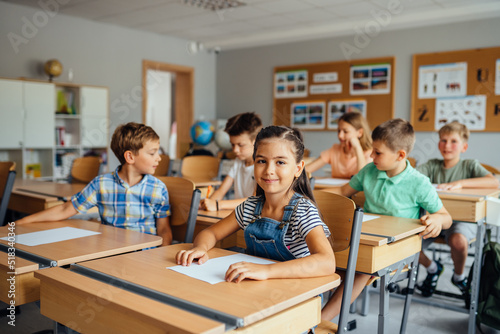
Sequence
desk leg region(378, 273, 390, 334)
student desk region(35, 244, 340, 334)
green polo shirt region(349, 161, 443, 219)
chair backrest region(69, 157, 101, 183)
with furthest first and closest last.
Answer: chair backrest region(69, 157, 101, 183)
green polo shirt region(349, 161, 443, 219)
desk leg region(378, 273, 390, 334)
student desk region(35, 244, 340, 334)

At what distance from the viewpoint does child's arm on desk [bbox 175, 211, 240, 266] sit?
126 cm

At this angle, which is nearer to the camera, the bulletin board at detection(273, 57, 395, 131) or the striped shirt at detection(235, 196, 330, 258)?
the striped shirt at detection(235, 196, 330, 258)

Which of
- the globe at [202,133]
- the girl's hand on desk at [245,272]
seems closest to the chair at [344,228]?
the girl's hand on desk at [245,272]

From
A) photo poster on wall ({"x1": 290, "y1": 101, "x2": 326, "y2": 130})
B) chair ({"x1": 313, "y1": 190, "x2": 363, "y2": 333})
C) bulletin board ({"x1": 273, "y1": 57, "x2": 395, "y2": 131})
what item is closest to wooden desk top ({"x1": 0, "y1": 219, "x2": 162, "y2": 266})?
chair ({"x1": 313, "y1": 190, "x2": 363, "y2": 333})

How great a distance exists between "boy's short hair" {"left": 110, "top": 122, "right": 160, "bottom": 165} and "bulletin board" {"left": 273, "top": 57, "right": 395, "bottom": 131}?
485 centimetres

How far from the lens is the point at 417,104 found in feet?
19.8

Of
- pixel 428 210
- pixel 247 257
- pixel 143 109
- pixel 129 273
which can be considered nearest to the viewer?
pixel 129 273

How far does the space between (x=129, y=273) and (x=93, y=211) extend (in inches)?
55.6

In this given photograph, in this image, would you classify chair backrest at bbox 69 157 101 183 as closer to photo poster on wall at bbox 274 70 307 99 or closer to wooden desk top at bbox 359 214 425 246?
wooden desk top at bbox 359 214 425 246

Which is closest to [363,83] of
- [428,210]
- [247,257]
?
[428,210]

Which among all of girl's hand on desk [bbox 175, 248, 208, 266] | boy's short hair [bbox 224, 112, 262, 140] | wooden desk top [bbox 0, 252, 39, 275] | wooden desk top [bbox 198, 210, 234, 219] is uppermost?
boy's short hair [bbox 224, 112, 262, 140]

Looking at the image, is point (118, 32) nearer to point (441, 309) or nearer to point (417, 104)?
point (417, 104)

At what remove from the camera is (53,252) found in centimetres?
136

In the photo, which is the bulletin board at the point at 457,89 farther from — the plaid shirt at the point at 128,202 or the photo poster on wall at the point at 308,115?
the plaid shirt at the point at 128,202
